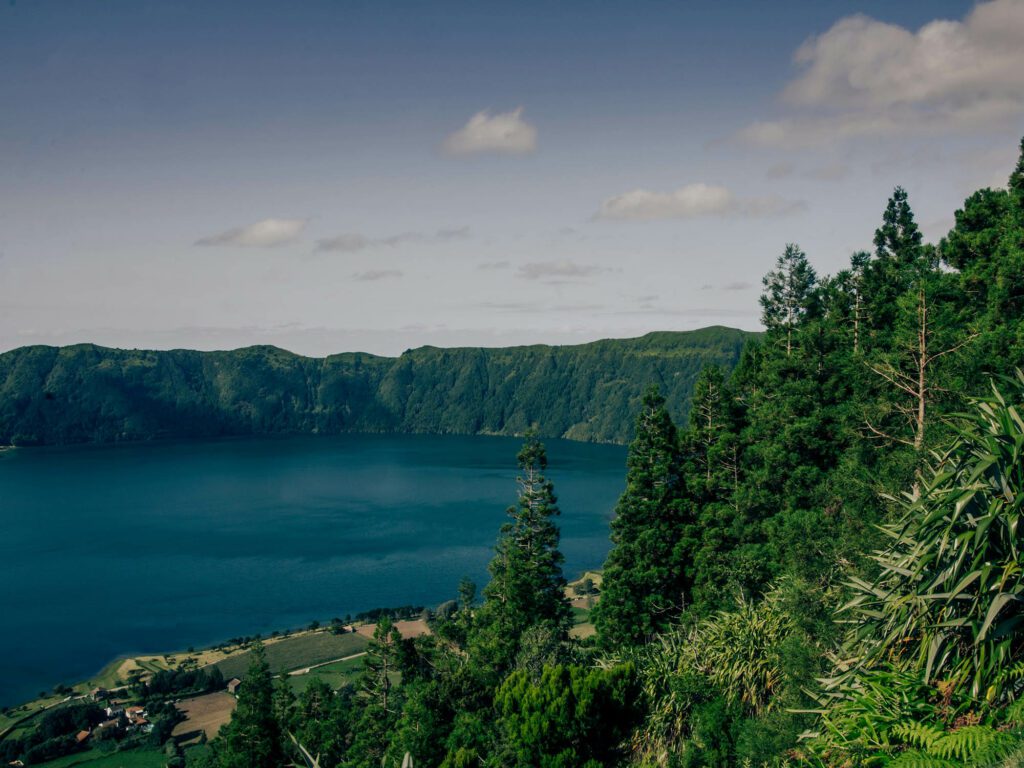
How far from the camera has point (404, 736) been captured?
66.5 feet

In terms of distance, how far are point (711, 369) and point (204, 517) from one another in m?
83.6

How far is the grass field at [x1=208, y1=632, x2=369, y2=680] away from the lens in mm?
46000

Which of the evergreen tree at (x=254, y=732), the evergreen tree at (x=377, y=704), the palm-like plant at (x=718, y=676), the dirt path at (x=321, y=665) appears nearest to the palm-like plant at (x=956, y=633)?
the palm-like plant at (x=718, y=676)

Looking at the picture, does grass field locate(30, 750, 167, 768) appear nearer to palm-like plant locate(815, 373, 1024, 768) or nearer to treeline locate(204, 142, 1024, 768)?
treeline locate(204, 142, 1024, 768)

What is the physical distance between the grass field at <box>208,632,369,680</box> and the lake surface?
200 inches

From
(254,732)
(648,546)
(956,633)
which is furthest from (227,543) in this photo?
(956,633)

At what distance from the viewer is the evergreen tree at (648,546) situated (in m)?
27.3

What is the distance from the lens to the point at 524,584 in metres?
27.9

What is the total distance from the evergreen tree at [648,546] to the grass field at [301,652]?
25432 mm

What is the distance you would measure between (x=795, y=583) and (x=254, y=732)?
59.8 feet

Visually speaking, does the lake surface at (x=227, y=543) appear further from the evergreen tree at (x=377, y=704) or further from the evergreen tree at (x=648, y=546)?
the evergreen tree at (x=648, y=546)

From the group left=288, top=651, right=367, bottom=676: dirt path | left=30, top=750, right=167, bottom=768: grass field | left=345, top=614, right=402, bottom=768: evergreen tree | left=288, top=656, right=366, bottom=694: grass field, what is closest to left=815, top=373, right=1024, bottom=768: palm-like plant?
left=345, top=614, right=402, bottom=768: evergreen tree

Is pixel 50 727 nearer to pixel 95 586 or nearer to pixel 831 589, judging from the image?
pixel 95 586

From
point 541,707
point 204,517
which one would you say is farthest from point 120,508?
point 541,707
